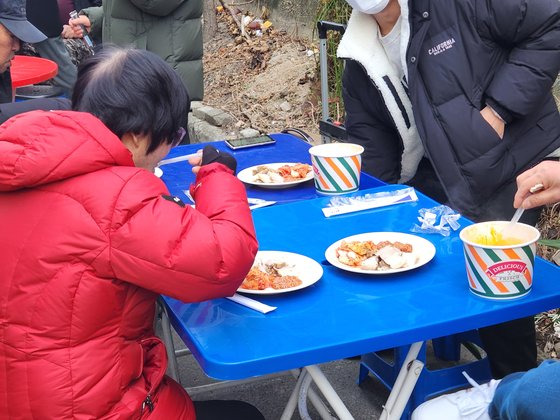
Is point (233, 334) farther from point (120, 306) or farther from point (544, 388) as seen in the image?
point (544, 388)

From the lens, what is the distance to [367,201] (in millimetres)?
2537

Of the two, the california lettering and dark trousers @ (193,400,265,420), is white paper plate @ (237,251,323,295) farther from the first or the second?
the california lettering

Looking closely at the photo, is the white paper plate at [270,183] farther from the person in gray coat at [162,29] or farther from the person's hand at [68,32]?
the person's hand at [68,32]

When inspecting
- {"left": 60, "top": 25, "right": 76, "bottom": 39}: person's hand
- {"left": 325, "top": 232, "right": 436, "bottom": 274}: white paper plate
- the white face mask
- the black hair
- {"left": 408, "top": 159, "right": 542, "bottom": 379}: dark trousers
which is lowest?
{"left": 408, "top": 159, "right": 542, "bottom": 379}: dark trousers

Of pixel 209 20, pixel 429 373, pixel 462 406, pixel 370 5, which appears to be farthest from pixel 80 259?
pixel 209 20

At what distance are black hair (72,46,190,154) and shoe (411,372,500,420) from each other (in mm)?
979

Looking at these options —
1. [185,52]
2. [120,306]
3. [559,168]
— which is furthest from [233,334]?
[185,52]

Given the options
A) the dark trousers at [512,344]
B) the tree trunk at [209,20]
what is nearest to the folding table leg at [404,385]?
the dark trousers at [512,344]

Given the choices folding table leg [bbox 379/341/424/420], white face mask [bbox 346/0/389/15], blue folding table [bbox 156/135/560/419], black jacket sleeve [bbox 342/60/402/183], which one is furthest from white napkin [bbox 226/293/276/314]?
black jacket sleeve [bbox 342/60/402/183]

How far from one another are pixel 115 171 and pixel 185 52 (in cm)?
362

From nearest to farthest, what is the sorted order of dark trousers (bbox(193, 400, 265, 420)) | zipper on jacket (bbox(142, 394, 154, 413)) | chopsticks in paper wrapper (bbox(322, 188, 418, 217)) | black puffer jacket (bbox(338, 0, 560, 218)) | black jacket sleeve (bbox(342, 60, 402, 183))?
1. zipper on jacket (bbox(142, 394, 154, 413))
2. dark trousers (bbox(193, 400, 265, 420))
3. chopsticks in paper wrapper (bbox(322, 188, 418, 217))
4. black puffer jacket (bbox(338, 0, 560, 218))
5. black jacket sleeve (bbox(342, 60, 402, 183))

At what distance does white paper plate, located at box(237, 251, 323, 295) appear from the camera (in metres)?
1.92

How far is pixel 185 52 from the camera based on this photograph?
5.20 meters

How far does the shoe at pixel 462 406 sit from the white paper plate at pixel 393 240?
37 cm
